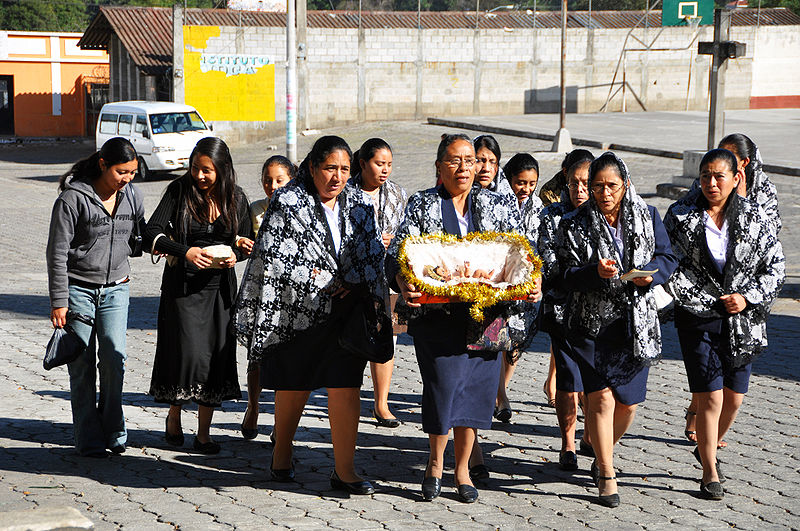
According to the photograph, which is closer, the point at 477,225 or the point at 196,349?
the point at 477,225

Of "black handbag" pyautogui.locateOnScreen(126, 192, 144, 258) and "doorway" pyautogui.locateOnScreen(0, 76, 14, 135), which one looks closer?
"black handbag" pyautogui.locateOnScreen(126, 192, 144, 258)

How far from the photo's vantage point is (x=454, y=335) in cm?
522

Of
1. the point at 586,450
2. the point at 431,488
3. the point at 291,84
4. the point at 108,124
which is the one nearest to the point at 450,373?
the point at 431,488

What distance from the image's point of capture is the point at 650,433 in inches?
258

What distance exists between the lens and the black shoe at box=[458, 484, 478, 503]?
5.29 metres

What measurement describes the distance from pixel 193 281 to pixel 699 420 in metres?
2.89

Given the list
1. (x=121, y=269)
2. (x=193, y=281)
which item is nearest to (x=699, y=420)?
(x=193, y=281)

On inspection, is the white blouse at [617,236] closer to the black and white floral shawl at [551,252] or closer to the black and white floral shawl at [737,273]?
the black and white floral shawl at [551,252]

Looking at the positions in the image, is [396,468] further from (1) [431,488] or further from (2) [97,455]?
(2) [97,455]

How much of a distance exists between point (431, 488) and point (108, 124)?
2373cm

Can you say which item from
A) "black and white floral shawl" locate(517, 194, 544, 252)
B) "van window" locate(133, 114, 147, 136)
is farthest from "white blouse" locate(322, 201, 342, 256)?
"van window" locate(133, 114, 147, 136)

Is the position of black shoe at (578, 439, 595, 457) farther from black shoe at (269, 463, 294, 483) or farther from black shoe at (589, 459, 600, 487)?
black shoe at (269, 463, 294, 483)

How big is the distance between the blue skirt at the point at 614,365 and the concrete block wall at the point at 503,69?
29165 mm

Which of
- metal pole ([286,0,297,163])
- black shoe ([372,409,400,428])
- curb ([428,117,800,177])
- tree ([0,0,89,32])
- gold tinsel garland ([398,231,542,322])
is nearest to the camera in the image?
gold tinsel garland ([398,231,542,322])
